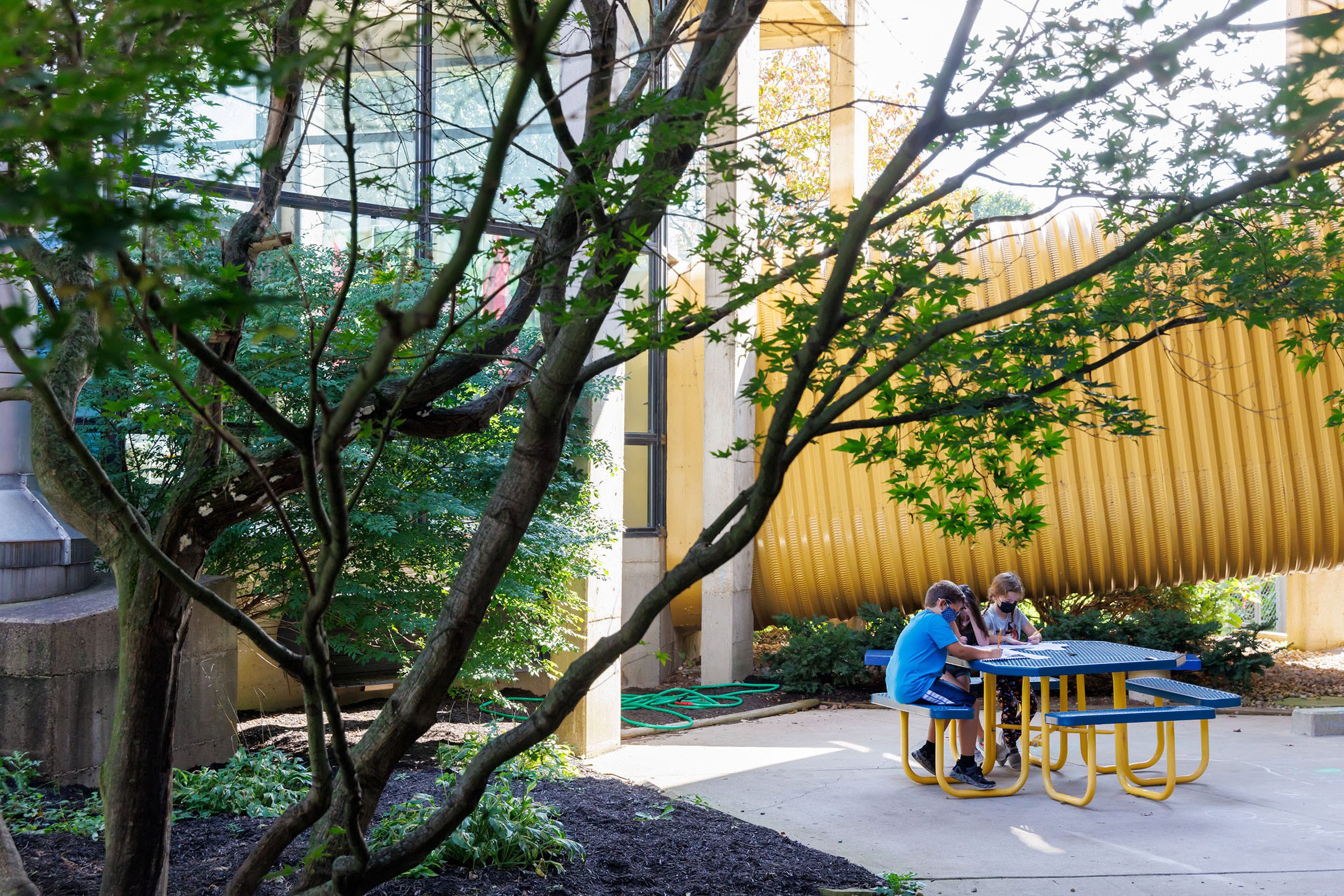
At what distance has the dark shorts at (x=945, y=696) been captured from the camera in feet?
20.8

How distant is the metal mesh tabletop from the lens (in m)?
6.01

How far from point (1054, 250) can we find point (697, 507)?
436cm

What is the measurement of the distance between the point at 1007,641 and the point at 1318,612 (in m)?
7.46

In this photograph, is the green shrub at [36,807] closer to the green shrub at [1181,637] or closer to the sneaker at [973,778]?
the sneaker at [973,778]

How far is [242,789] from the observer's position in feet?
17.9

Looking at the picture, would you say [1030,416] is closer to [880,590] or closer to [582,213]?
[582,213]

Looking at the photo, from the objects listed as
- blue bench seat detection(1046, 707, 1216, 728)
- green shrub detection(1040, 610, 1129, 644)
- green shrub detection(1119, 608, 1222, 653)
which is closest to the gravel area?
green shrub detection(1119, 608, 1222, 653)

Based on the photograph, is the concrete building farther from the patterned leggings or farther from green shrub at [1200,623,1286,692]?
the patterned leggings

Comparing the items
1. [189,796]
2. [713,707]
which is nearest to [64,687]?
[189,796]

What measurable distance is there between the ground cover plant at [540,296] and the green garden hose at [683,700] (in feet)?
16.8

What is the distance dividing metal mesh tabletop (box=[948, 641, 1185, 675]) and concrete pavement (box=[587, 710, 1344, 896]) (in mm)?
742

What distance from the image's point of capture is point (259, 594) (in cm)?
690

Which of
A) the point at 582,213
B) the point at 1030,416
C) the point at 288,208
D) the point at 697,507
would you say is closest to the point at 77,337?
the point at 582,213

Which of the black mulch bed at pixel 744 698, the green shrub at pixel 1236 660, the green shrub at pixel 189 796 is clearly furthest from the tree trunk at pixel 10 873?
the green shrub at pixel 1236 660
